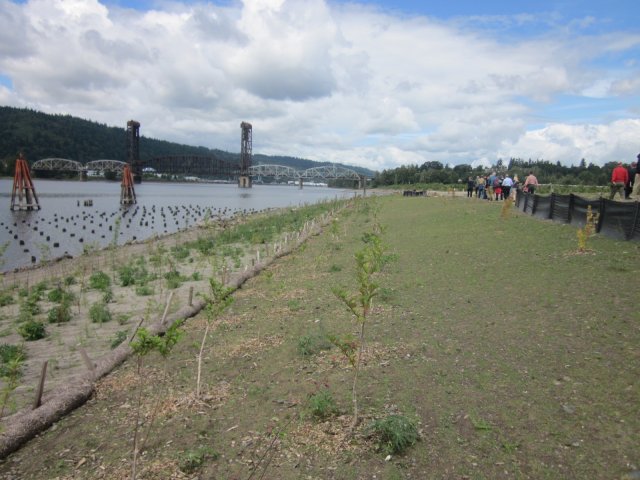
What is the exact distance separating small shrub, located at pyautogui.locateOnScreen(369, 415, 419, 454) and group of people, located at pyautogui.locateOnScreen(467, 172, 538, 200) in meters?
22.8

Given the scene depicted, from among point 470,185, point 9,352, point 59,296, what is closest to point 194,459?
point 9,352

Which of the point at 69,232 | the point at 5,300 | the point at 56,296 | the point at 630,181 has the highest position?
the point at 630,181

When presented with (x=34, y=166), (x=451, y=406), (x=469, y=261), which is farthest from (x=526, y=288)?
(x=34, y=166)

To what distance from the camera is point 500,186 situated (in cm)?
3344

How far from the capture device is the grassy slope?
4.78 meters

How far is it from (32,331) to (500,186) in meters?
30.7

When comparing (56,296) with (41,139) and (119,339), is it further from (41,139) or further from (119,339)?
(41,139)

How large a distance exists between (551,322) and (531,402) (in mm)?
2922

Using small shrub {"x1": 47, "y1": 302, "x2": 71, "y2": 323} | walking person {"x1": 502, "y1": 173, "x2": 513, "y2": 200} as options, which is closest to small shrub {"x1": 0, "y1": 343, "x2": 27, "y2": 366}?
small shrub {"x1": 47, "y1": 302, "x2": 71, "y2": 323}

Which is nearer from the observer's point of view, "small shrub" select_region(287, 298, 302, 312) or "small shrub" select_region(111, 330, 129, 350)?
"small shrub" select_region(111, 330, 129, 350)

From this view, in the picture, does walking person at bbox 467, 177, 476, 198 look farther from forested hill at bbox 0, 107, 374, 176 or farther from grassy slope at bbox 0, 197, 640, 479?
forested hill at bbox 0, 107, 374, 176

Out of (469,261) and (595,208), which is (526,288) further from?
(595,208)

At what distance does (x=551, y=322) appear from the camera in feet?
26.2

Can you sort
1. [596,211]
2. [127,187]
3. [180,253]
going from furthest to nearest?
1. [127,187]
2. [180,253]
3. [596,211]
